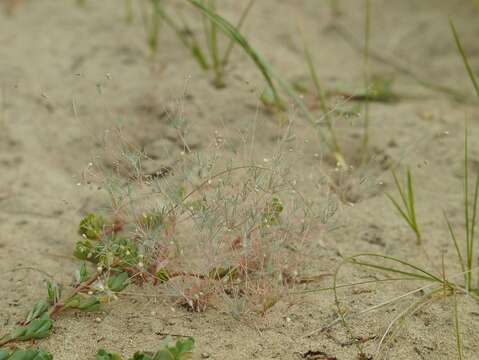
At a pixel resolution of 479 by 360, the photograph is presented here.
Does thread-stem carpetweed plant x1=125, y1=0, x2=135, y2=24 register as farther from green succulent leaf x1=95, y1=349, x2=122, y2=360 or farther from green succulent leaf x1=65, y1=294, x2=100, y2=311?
green succulent leaf x1=95, y1=349, x2=122, y2=360

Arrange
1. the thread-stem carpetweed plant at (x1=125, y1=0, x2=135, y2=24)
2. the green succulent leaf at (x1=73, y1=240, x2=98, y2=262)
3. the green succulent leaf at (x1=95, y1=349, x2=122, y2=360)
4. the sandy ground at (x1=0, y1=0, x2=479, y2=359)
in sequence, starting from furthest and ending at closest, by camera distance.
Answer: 1. the thread-stem carpetweed plant at (x1=125, y1=0, x2=135, y2=24)
2. the green succulent leaf at (x1=73, y1=240, x2=98, y2=262)
3. the sandy ground at (x1=0, y1=0, x2=479, y2=359)
4. the green succulent leaf at (x1=95, y1=349, x2=122, y2=360)

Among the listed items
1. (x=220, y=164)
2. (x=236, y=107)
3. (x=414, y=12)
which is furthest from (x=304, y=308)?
(x=414, y=12)

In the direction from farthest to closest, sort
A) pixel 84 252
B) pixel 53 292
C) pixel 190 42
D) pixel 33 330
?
pixel 190 42 → pixel 84 252 → pixel 53 292 → pixel 33 330

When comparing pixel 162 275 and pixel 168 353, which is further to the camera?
pixel 162 275

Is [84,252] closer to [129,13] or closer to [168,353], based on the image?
[168,353]

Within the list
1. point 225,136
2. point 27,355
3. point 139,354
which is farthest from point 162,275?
point 225,136

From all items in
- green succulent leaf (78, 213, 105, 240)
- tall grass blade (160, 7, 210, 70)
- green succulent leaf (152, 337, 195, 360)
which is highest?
tall grass blade (160, 7, 210, 70)

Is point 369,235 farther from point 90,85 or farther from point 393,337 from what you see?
point 90,85

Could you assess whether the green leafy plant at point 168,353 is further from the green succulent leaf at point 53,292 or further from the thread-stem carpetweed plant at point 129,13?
the thread-stem carpetweed plant at point 129,13

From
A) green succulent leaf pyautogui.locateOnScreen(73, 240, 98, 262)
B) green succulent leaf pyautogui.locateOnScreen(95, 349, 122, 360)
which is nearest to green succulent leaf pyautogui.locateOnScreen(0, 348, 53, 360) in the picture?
green succulent leaf pyautogui.locateOnScreen(95, 349, 122, 360)
